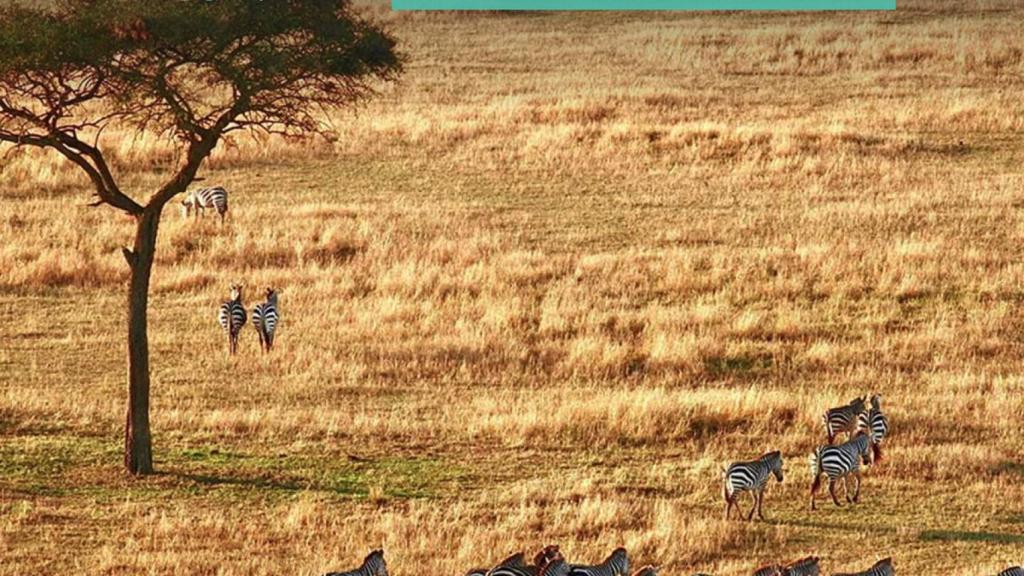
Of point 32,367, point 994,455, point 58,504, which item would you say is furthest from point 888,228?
point 58,504

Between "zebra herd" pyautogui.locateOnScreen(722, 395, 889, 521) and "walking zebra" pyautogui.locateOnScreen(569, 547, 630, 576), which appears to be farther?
"zebra herd" pyautogui.locateOnScreen(722, 395, 889, 521)

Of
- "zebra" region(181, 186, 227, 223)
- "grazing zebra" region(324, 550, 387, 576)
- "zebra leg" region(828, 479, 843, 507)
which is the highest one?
"zebra" region(181, 186, 227, 223)

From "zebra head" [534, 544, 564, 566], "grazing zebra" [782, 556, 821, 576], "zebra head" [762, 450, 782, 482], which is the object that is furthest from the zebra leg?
"zebra head" [534, 544, 564, 566]

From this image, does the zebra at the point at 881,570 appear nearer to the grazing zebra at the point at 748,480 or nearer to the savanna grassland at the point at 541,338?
the savanna grassland at the point at 541,338

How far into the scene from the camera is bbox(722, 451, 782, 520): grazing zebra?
16953 mm

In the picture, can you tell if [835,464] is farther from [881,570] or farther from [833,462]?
[881,570]

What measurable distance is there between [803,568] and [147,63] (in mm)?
9768

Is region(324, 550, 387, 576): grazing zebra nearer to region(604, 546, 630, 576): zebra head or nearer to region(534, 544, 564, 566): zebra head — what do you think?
region(534, 544, 564, 566): zebra head

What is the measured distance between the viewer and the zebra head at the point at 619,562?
560 inches

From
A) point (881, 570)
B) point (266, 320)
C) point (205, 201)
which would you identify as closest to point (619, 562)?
point (881, 570)

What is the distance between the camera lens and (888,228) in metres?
32.8

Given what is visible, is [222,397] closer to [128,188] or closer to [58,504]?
[58,504]

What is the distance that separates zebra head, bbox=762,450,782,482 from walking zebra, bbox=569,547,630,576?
10.9ft

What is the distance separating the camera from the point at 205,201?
33656mm
